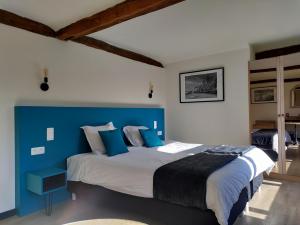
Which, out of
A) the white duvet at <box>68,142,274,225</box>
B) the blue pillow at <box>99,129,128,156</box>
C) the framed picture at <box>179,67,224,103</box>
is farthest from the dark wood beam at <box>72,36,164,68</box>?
the white duvet at <box>68,142,274,225</box>

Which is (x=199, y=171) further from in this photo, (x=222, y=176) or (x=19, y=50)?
(x=19, y=50)

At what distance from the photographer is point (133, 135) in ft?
13.1

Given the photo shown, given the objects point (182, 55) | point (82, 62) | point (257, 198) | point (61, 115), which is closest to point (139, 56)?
point (182, 55)

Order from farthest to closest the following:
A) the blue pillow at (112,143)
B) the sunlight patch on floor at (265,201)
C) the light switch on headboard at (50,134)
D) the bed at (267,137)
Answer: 1. the bed at (267,137)
2. the blue pillow at (112,143)
3. the light switch on headboard at (50,134)
4. the sunlight patch on floor at (265,201)

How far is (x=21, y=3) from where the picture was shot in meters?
2.54

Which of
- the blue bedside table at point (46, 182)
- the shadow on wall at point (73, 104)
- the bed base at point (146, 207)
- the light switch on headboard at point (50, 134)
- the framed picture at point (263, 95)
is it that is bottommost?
the bed base at point (146, 207)

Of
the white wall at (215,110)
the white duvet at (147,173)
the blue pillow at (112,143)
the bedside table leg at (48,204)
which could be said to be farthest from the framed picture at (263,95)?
the bedside table leg at (48,204)

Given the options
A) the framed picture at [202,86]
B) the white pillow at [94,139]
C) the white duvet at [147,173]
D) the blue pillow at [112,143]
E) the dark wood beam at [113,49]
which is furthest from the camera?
the framed picture at [202,86]

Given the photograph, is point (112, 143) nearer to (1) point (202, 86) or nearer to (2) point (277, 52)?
(1) point (202, 86)

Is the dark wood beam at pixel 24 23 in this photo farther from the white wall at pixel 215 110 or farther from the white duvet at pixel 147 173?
the white wall at pixel 215 110

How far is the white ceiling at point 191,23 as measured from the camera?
2697 millimetres

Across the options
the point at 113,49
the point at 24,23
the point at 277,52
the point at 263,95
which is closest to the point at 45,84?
the point at 24,23

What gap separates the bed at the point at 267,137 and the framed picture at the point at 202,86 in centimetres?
88

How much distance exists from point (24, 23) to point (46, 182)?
1.95 metres
